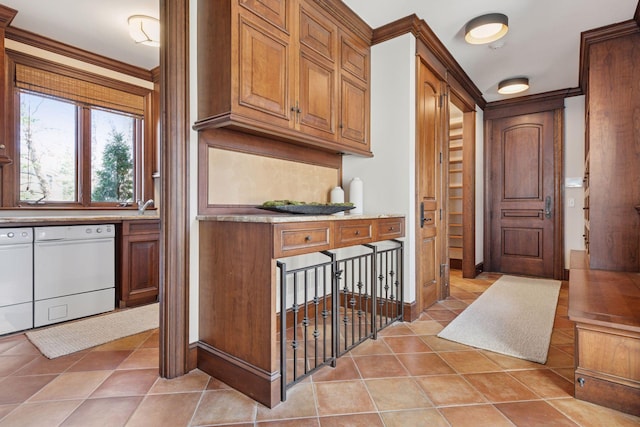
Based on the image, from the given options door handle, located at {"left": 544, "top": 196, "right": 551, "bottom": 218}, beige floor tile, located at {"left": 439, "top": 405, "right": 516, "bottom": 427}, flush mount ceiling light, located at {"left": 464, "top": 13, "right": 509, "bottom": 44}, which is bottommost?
beige floor tile, located at {"left": 439, "top": 405, "right": 516, "bottom": 427}

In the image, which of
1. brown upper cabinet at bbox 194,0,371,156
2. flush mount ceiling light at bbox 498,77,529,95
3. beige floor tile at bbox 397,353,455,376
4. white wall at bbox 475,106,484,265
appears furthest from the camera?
white wall at bbox 475,106,484,265

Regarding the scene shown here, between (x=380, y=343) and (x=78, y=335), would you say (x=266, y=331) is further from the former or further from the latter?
(x=78, y=335)

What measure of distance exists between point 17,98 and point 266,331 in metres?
3.36

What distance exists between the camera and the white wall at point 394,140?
2.77 meters

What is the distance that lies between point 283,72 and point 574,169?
431 centimetres

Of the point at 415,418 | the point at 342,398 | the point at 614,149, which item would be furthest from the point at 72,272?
the point at 614,149

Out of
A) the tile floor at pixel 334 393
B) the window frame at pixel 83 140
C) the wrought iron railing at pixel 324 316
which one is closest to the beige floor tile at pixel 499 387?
the tile floor at pixel 334 393

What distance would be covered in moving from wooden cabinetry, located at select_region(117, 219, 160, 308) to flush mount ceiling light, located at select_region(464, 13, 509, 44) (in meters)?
3.37

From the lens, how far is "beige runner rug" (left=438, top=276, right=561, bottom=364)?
7.41 ft

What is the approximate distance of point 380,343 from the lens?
2340 millimetres

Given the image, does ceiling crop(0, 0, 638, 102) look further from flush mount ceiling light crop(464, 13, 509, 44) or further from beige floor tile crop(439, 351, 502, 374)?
beige floor tile crop(439, 351, 502, 374)

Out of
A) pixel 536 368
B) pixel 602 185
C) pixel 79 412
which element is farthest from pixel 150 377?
pixel 602 185

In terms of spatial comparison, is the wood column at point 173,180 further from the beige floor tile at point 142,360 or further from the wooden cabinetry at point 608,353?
the wooden cabinetry at point 608,353

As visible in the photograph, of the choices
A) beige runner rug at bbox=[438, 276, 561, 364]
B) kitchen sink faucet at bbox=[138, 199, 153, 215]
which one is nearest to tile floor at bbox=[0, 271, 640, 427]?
beige runner rug at bbox=[438, 276, 561, 364]
